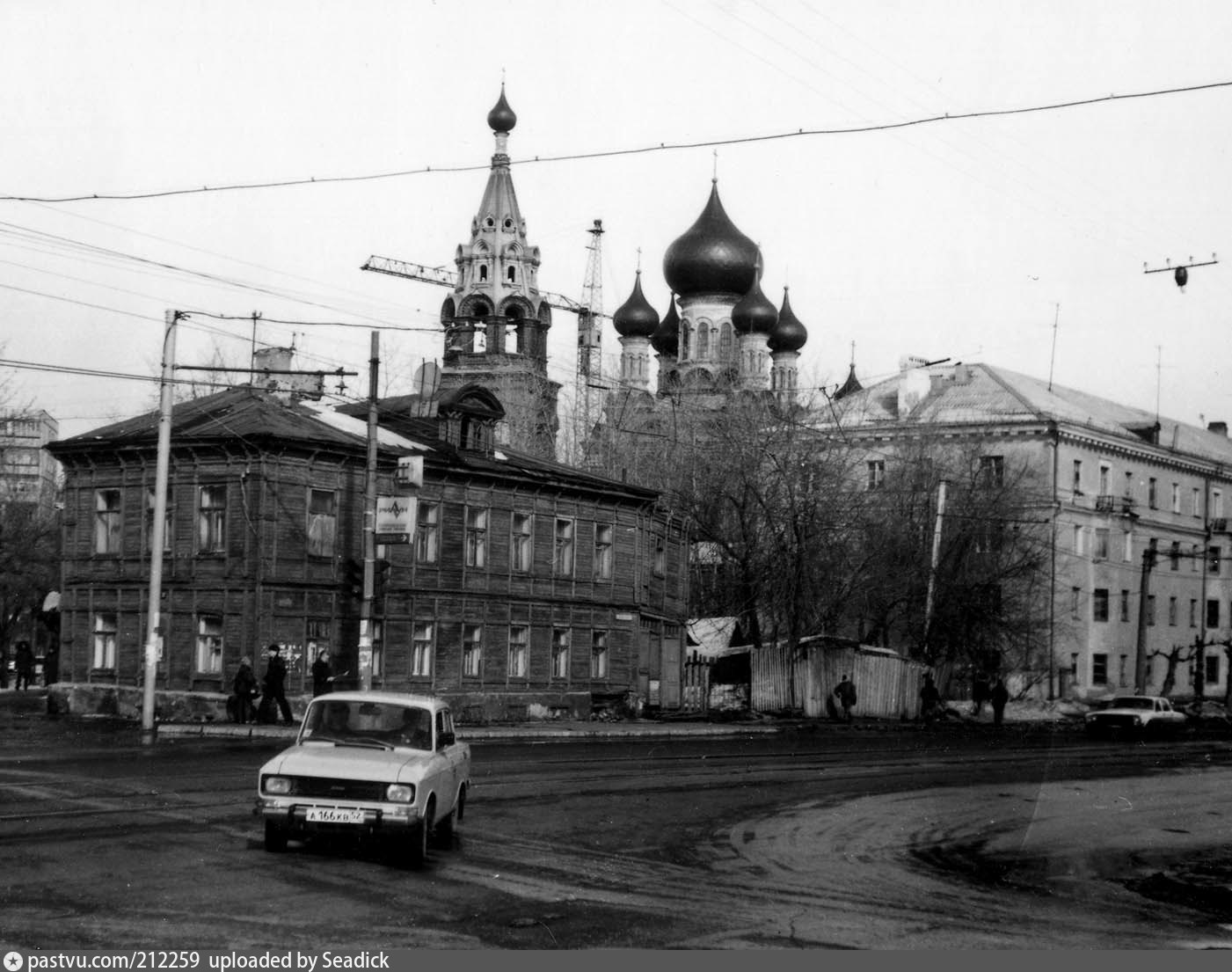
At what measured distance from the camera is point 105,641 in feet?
135

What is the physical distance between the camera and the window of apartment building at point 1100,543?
75.2 meters

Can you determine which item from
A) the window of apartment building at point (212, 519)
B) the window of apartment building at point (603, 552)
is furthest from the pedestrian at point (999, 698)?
the window of apartment building at point (212, 519)

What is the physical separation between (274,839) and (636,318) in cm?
10605

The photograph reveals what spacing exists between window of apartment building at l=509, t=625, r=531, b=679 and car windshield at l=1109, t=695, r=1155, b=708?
65.9ft

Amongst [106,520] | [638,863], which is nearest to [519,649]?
[106,520]

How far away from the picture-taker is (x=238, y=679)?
116 ft

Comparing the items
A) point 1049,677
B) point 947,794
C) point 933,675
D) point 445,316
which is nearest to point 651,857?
point 947,794

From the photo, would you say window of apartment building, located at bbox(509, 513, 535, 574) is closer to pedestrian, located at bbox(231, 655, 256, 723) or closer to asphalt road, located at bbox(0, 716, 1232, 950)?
pedestrian, located at bbox(231, 655, 256, 723)

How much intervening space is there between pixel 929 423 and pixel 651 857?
52065mm

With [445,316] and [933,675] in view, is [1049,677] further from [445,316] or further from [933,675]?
[445,316]

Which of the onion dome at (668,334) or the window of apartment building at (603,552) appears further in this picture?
the onion dome at (668,334)

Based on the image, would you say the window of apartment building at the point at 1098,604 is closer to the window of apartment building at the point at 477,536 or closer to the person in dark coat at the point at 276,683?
the window of apartment building at the point at 477,536

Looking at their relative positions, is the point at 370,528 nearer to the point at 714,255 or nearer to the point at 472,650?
the point at 472,650

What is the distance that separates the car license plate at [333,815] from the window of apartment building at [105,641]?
28.2m
